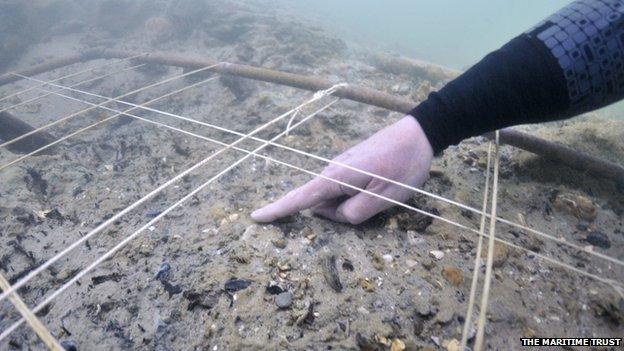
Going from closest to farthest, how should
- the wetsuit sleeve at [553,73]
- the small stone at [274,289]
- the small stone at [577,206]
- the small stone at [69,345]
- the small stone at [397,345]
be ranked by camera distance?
the wetsuit sleeve at [553,73], the small stone at [397,345], the small stone at [69,345], the small stone at [274,289], the small stone at [577,206]

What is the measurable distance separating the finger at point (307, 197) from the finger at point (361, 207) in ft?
0.31

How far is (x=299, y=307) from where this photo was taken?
1.78 m

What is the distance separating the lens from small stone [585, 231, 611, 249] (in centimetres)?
227

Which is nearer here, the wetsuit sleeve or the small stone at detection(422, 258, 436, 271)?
the wetsuit sleeve

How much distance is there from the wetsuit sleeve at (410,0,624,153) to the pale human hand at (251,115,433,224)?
30cm

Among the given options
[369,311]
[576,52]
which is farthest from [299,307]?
[576,52]

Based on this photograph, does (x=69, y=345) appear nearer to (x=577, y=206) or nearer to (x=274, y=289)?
(x=274, y=289)

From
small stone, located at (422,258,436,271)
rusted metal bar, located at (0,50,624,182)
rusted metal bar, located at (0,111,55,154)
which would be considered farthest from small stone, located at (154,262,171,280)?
rusted metal bar, located at (0,111,55,154)

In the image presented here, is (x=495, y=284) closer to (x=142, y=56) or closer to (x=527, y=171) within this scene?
(x=527, y=171)

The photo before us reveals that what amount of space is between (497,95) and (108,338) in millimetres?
2236

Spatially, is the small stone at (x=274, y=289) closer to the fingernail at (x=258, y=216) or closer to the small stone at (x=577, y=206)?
the fingernail at (x=258, y=216)

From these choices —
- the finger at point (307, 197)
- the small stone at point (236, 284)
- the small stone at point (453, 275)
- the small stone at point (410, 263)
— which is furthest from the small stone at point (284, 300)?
the small stone at point (453, 275)

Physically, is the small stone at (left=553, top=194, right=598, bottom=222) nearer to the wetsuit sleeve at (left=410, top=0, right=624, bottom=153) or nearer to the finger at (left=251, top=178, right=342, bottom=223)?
the wetsuit sleeve at (left=410, top=0, right=624, bottom=153)

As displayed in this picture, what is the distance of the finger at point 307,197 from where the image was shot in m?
2.05
